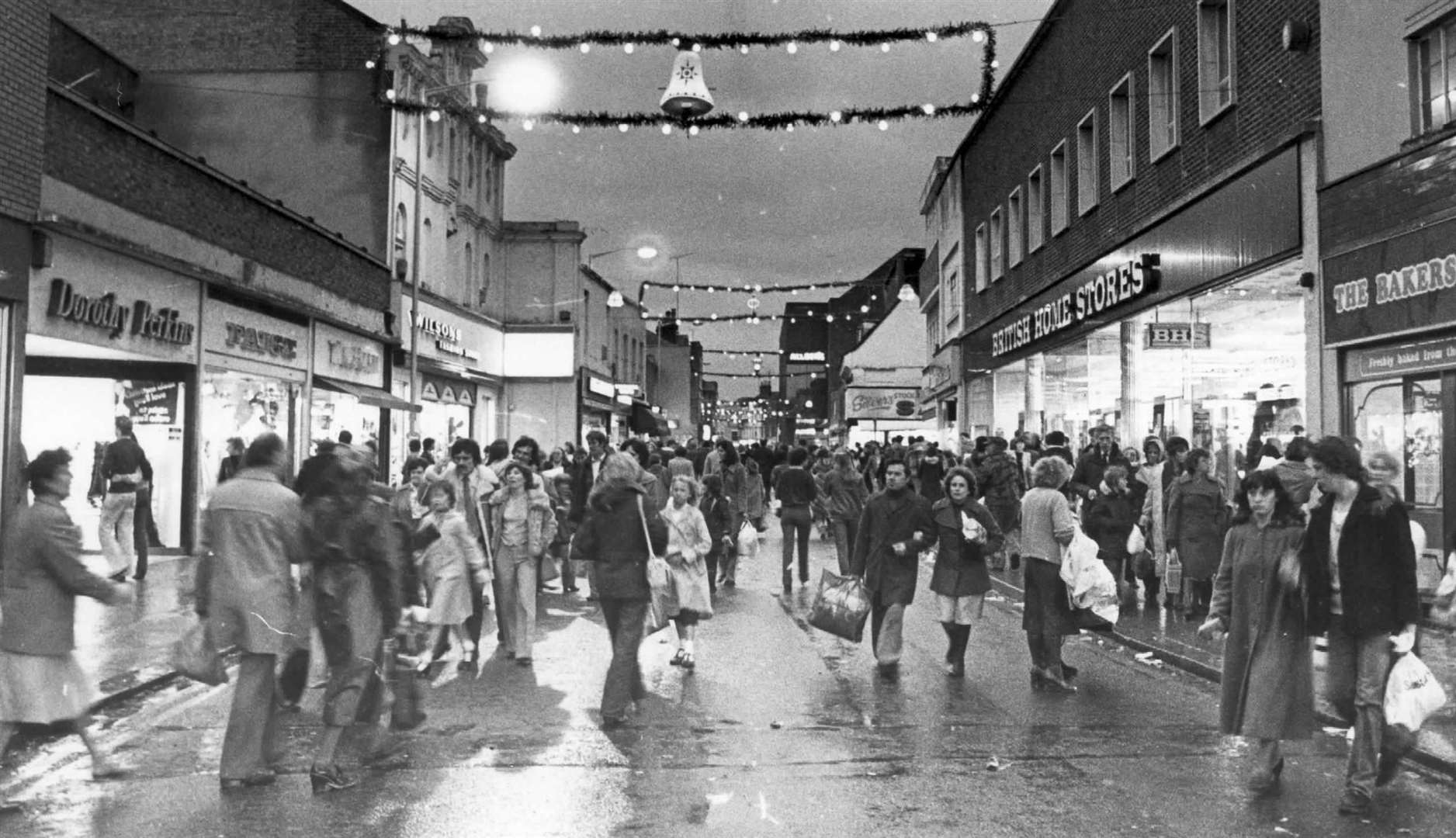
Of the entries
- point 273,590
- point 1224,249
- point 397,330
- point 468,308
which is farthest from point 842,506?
point 468,308

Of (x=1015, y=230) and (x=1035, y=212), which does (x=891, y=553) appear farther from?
(x=1015, y=230)

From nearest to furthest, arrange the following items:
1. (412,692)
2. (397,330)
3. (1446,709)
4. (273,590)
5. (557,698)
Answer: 1. (273,590)
2. (412,692)
3. (1446,709)
4. (557,698)
5. (397,330)

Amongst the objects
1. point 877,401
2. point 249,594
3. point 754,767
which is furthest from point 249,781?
point 877,401

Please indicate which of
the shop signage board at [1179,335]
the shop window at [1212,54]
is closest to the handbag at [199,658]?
the shop signage board at [1179,335]

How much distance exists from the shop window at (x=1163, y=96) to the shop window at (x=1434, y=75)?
602 centimetres

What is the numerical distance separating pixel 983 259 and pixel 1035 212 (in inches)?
239

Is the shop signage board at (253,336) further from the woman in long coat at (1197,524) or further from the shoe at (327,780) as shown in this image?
the woman in long coat at (1197,524)

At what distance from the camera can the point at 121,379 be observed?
53.7 ft

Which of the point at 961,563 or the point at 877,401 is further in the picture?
the point at 877,401

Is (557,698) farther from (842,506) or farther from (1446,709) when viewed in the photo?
(842,506)

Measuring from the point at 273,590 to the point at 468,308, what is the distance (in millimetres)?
30132

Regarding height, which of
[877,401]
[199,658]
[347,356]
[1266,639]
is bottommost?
[199,658]

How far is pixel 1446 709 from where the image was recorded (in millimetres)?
7664

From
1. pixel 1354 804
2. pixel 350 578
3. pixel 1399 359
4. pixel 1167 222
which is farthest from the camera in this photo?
pixel 1167 222
